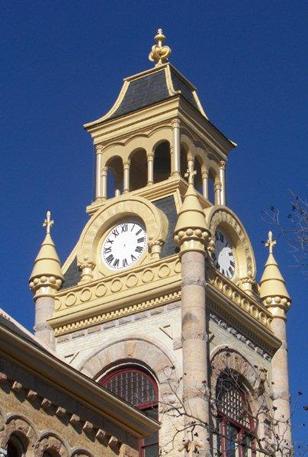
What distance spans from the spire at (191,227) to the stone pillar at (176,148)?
3438mm

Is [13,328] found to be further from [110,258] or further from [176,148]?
[176,148]

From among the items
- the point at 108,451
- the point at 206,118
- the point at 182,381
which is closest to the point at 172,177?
the point at 206,118

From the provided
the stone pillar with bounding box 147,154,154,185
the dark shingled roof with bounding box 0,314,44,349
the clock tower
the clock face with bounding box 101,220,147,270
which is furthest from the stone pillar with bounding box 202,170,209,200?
the dark shingled roof with bounding box 0,314,44,349

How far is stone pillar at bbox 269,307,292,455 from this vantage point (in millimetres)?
46812

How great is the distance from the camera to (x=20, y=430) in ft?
98.9

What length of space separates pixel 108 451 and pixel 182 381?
32.4 ft

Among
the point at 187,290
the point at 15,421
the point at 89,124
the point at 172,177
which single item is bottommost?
the point at 15,421

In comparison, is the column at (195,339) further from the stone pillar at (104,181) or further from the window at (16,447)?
the window at (16,447)

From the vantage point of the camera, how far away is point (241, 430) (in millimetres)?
44344

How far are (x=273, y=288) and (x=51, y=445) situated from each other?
20.3 m

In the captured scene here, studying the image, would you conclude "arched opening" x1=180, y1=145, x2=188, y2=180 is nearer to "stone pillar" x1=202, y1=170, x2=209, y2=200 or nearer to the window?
"stone pillar" x1=202, y1=170, x2=209, y2=200

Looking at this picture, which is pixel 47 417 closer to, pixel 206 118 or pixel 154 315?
A: pixel 154 315

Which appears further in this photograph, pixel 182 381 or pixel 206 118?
pixel 206 118

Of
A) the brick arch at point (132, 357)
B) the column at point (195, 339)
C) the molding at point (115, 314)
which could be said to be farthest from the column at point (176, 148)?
the brick arch at point (132, 357)
